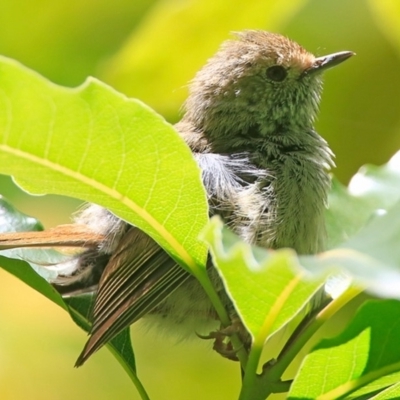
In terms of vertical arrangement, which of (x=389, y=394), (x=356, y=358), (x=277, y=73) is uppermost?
(x=277, y=73)

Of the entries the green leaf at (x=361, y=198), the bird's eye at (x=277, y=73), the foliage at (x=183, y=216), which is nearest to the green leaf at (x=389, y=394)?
the foliage at (x=183, y=216)

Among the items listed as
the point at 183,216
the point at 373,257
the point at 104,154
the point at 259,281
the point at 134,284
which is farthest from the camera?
the point at 134,284

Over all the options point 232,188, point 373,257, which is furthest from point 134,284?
point 373,257

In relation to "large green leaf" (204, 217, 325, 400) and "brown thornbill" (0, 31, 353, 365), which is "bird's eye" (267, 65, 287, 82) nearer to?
"brown thornbill" (0, 31, 353, 365)

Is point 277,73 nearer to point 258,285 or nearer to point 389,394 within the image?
point 389,394

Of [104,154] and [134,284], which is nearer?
[104,154]

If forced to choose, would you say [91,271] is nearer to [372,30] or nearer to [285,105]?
[285,105]
